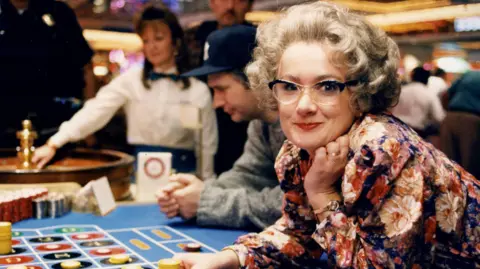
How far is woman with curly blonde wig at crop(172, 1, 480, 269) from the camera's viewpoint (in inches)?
47.5

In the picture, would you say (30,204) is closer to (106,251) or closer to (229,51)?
(106,251)

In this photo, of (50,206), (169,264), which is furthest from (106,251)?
(50,206)

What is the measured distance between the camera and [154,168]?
267 centimetres

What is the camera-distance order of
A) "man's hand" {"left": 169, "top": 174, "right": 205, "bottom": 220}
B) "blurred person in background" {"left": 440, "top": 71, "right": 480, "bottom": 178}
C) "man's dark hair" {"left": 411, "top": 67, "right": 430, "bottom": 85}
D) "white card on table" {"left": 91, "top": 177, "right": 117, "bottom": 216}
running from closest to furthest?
"man's hand" {"left": 169, "top": 174, "right": 205, "bottom": 220}
"white card on table" {"left": 91, "top": 177, "right": 117, "bottom": 216}
"blurred person in background" {"left": 440, "top": 71, "right": 480, "bottom": 178}
"man's dark hair" {"left": 411, "top": 67, "right": 430, "bottom": 85}

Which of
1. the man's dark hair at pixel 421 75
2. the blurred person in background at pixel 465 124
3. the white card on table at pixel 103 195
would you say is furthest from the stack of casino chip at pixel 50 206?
the man's dark hair at pixel 421 75

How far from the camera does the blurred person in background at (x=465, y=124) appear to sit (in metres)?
3.69

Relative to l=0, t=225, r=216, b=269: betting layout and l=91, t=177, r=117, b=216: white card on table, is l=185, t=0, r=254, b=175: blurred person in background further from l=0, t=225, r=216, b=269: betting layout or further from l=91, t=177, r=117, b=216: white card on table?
l=0, t=225, r=216, b=269: betting layout

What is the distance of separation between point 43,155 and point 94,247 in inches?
42.0

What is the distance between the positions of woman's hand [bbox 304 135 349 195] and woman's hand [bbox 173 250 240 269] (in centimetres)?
28

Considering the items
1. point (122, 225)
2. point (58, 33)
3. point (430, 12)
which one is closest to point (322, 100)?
point (122, 225)

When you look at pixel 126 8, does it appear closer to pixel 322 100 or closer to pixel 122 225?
pixel 122 225

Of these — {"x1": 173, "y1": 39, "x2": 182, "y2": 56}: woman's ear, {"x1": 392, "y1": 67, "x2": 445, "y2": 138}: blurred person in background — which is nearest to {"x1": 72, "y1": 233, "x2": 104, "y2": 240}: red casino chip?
{"x1": 173, "y1": 39, "x2": 182, "y2": 56}: woman's ear

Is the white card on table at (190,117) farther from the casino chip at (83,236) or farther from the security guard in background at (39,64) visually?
the casino chip at (83,236)

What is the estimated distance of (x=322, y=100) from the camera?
1.33 m
